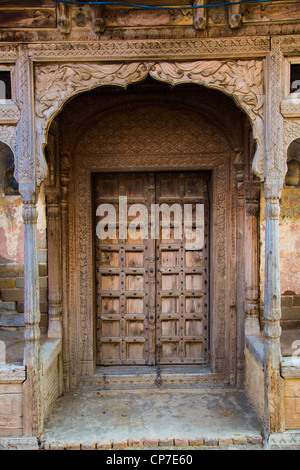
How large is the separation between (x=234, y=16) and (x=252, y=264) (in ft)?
8.36

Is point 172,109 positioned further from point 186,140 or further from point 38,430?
point 38,430

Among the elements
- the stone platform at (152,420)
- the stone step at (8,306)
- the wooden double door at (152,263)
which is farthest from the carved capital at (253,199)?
the stone step at (8,306)

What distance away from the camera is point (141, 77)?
3.59 metres

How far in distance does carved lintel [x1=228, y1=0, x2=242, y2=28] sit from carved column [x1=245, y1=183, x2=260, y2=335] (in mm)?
1704

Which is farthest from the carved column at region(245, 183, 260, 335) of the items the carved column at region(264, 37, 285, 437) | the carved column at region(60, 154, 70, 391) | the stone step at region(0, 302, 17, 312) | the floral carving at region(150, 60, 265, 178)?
the stone step at region(0, 302, 17, 312)

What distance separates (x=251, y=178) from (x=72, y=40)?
2365mm

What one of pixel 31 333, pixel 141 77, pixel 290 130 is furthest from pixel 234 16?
pixel 31 333

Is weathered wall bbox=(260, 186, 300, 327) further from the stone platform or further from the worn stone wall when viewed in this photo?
the worn stone wall

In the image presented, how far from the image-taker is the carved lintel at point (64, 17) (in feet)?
11.3

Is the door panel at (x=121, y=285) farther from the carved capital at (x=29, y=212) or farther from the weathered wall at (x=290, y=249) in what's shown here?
the weathered wall at (x=290, y=249)

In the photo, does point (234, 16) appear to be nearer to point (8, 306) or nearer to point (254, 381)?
point (254, 381)

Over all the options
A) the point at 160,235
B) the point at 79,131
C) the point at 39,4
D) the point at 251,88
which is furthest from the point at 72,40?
the point at 160,235

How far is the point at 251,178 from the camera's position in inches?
179

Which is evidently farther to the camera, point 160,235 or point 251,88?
point 160,235
